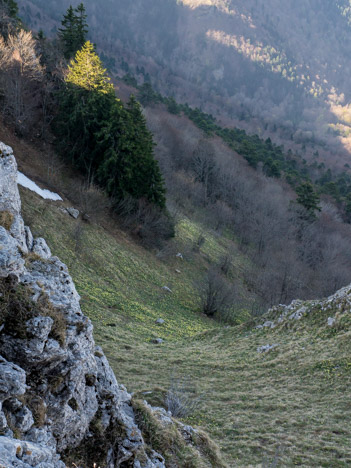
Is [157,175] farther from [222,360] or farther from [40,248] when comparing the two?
[40,248]

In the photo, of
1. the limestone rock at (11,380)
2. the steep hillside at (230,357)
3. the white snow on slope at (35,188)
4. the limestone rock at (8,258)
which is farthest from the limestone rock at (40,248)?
the white snow on slope at (35,188)

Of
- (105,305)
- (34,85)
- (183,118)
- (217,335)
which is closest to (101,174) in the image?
(34,85)

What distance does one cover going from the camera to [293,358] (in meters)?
15.4

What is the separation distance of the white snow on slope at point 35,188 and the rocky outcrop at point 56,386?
22.5 metres

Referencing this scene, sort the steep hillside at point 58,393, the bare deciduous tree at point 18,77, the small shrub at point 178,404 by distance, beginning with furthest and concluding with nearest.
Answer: the bare deciduous tree at point 18,77 < the small shrub at point 178,404 < the steep hillside at point 58,393

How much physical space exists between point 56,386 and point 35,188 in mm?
25085

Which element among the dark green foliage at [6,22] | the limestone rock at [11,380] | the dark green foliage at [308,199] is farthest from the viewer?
the dark green foliage at [308,199]

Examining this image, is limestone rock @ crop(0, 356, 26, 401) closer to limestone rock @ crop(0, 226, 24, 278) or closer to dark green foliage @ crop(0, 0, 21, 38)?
limestone rock @ crop(0, 226, 24, 278)

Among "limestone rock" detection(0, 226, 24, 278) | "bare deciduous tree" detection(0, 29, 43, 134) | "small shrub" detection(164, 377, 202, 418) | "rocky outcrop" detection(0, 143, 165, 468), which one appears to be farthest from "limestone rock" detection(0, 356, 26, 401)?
"bare deciduous tree" detection(0, 29, 43, 134)

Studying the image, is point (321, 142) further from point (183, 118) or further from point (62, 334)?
point (62, 334)

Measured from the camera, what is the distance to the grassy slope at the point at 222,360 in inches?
414

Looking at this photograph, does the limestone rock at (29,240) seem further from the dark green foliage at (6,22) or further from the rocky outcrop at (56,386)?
the dark green foliage at (6,22)

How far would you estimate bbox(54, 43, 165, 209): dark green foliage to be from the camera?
32844mm

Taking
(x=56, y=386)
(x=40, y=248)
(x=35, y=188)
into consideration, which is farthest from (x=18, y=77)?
(x=56, y=386)
